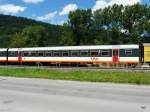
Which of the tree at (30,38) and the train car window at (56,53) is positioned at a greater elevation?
the tree at (30,38)

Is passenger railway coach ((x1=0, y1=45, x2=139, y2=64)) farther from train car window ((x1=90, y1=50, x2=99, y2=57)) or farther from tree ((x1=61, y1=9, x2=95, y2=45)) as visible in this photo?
tree ((x1=61, y1=9, x2=95, y2=45))

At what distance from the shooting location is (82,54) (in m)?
48.6

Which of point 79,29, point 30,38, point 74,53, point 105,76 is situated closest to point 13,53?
point 74,53

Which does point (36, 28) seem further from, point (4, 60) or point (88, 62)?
point (88, 62)

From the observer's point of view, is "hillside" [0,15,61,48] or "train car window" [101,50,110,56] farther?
"hillside" [0,15,61,48]

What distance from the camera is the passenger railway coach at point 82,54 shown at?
44.8 m

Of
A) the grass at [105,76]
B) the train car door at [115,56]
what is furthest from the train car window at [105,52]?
the grass at [105,76]

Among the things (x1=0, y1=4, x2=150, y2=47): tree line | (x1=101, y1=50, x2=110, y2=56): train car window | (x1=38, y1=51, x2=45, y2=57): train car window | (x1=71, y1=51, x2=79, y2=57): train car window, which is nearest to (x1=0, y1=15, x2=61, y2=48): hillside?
(x1=0, y1=4, x2=150, y2=47): tree line

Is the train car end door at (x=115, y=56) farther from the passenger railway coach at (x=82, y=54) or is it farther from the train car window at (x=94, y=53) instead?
the train car window at (x=94, y=53)

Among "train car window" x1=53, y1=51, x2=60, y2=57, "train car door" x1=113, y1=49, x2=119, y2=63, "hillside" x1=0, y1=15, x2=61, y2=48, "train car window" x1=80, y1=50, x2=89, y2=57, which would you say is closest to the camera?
"train car door" x1=113, y1=49, x2=119, y2=63

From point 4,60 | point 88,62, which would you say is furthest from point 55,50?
point 4,60

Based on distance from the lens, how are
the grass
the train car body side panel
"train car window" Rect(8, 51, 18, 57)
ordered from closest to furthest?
the grass → the train car body side panel → "train car window" Rect(8, 51, 18, 57)

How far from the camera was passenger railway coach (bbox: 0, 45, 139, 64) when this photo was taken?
1764 inches

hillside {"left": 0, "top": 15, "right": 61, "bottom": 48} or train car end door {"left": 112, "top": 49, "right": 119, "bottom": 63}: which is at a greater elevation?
hillside {"left": 0, "top": 15, "right": 61, "bottom": 48}
